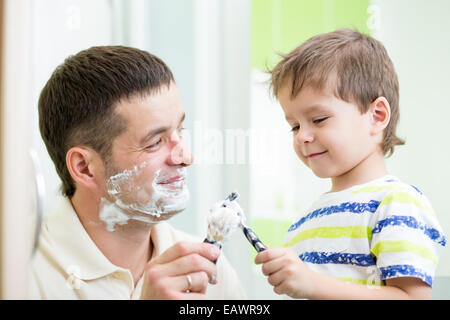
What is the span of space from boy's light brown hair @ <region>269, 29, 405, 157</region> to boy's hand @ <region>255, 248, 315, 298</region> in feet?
0.99

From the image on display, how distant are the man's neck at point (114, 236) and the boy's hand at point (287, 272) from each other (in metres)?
0.33

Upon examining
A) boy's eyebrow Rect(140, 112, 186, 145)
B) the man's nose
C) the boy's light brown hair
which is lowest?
the man's nose

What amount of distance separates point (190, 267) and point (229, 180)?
0.56m

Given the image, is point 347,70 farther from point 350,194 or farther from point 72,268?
point 72,268

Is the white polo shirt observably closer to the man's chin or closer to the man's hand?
the man's chin

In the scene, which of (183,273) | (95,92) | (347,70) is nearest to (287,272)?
(183,273)

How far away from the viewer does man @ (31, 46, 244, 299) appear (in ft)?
3.05

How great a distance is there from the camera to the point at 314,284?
75 cm

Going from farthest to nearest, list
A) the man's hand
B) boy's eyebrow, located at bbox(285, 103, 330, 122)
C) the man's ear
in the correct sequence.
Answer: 1. the man's ear
2. boy's eyebrow, located at bbox(285, 103, 330, 122)
3. the man's hand

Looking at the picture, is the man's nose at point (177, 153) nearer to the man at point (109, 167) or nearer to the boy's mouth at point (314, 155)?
the man at point (109, 167)

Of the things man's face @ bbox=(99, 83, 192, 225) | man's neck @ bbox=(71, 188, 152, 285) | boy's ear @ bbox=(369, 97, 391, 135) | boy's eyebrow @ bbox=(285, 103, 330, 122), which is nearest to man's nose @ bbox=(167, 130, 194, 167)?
man's face @ bbox=(99, 83, 192, 225)

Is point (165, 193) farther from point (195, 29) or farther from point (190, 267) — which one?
point (195, 29)
